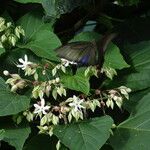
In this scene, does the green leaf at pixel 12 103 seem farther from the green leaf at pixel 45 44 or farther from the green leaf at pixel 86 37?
the green leaf at pixel 86 37

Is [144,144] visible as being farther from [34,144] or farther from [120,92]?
[34,144]

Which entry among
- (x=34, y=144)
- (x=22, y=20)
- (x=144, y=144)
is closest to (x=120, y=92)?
(x=144, y=144)

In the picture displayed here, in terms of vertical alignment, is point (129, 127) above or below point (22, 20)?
below

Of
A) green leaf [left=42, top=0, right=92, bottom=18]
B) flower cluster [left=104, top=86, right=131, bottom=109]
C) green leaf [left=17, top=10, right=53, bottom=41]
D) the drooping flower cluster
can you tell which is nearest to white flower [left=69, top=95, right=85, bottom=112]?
the drooping flower cluster

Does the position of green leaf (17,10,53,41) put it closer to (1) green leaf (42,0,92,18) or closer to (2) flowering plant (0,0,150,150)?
(2) flowering plant (0,0,150,150)

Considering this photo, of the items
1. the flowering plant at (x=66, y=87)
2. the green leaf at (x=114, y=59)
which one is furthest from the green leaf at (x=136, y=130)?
the green leaf at (x=114, y=59)
